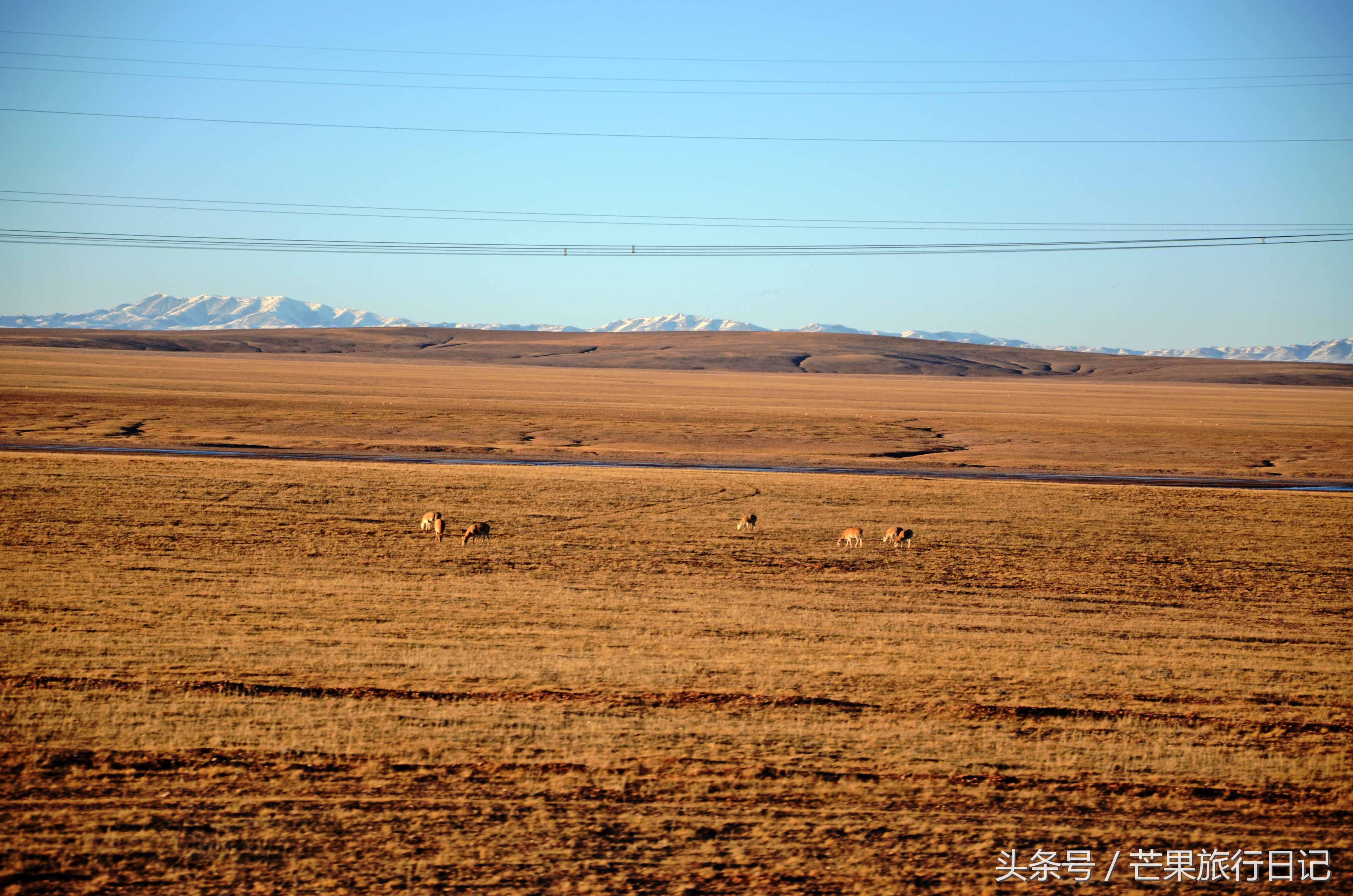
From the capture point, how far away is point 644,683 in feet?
35.4

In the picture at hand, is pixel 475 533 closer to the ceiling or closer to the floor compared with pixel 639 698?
closer to the ceiling

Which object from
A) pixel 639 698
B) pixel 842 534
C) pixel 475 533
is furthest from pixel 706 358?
pixel 639 698

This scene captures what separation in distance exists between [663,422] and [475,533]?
32.2 metres

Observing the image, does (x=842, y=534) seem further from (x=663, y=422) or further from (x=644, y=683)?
(x=663, y=422)

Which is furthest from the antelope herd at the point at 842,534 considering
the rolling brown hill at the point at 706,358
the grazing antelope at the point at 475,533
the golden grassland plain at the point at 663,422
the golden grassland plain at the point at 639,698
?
the rolling brown hill at the point at 706,358

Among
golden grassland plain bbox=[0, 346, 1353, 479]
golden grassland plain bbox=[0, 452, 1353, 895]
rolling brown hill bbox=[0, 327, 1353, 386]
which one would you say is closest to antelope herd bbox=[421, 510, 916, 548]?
golden grassland plain bbox=[0, 452, 1353, 895]

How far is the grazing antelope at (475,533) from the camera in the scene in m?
18.8

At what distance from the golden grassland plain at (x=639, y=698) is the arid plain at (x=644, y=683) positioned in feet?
0.16

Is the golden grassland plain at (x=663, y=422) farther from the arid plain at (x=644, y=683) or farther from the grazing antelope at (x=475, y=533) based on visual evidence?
the grazing antelope at (x=475, y=533)

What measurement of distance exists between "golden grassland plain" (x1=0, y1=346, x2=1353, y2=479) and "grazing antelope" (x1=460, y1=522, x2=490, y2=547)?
54.9ft

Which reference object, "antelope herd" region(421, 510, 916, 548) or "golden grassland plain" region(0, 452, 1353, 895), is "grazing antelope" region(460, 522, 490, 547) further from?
"golden grassland plain" region(0, 452, 1353, 895)

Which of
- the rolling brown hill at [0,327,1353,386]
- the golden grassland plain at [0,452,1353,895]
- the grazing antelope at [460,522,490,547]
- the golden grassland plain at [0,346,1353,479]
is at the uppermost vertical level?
the rolling brown hill at [0,327,1353,386]

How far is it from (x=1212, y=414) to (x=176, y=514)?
74280 mm

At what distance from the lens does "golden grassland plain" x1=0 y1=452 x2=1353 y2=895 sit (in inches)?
276
